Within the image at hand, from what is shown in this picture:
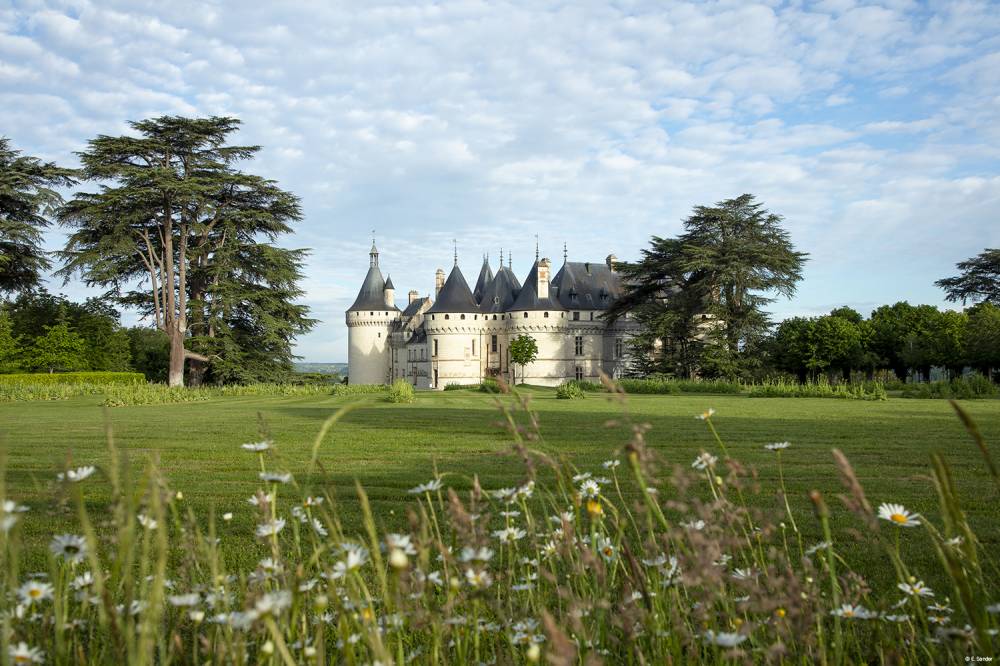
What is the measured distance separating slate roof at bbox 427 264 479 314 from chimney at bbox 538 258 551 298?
475 cm

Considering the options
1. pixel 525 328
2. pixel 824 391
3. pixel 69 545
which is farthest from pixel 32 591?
pixel 525 328

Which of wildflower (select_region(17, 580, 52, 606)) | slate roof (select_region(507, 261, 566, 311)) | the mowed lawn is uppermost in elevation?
slate roof (select_region(507, 261, 566, 311))

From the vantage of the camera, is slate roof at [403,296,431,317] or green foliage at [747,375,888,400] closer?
green foliage at [747,375,888,400]

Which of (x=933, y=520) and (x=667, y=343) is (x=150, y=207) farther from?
(x=933, y=520)

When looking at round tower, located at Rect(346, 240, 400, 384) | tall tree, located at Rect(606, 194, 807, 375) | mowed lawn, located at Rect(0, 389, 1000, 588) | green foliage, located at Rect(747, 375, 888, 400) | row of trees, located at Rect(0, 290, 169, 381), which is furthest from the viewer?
round tower, located at Rect(346, 240, 400, 384)

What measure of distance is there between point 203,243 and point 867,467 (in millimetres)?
26795

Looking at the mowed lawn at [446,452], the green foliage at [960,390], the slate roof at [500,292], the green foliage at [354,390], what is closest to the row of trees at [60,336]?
the green foliage at [354,390]

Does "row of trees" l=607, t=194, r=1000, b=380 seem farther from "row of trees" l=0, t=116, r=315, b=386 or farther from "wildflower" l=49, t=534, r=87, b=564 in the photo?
"wildflower" l=49, t=534, r=87, b=564

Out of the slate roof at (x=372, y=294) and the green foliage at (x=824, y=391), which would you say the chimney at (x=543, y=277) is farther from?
the green foliage at (x=824, y=391)

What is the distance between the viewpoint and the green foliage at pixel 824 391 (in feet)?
71.1

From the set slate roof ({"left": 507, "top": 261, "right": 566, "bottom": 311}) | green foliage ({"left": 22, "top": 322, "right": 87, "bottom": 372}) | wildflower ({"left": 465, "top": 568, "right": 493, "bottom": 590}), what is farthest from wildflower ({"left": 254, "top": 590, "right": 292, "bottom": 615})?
slate roof ({"left": 507, "top": 261, "right": 566, "bottom": 311})

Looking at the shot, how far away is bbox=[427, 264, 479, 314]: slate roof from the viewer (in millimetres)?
53312

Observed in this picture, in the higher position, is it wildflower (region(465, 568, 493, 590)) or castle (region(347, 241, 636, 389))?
castle (region(347, 241, 636, 389))

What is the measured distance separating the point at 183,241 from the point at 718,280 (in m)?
22.9
